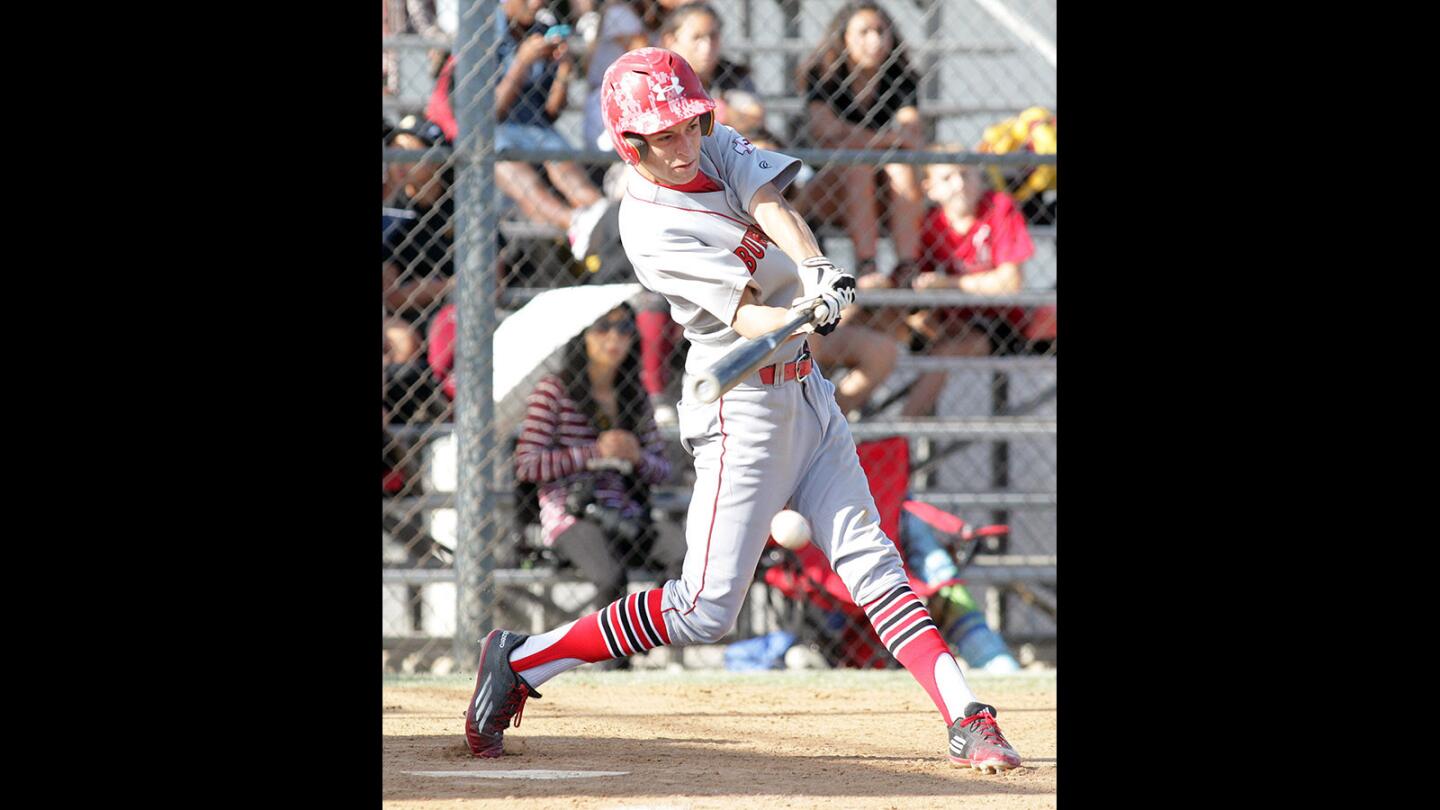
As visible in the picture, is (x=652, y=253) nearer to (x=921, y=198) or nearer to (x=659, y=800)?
(x=659, y=800)

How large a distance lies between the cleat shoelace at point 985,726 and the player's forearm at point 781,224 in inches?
41.5

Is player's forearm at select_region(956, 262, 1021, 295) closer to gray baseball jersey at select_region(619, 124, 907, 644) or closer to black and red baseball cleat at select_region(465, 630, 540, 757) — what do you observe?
gray baseball jersey at select_region(619, 124, 907, 644)

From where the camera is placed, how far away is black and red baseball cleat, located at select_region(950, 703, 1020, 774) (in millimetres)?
3389

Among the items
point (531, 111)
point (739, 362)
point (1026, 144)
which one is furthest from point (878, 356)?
point (739, 362)

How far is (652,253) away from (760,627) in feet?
9.15

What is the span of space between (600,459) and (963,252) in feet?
5.66

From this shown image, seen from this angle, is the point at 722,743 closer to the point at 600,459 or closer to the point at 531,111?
the point at 600,459

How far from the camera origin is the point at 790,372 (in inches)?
138

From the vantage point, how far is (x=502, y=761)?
3.75 m

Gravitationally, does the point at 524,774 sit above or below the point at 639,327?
below

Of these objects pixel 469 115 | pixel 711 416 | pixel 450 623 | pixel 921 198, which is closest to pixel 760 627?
pixel 450 623

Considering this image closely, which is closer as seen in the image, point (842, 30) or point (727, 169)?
point (727, 169)

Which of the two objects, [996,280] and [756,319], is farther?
[996,280]

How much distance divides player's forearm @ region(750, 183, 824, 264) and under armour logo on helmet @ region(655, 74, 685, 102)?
31 cm
